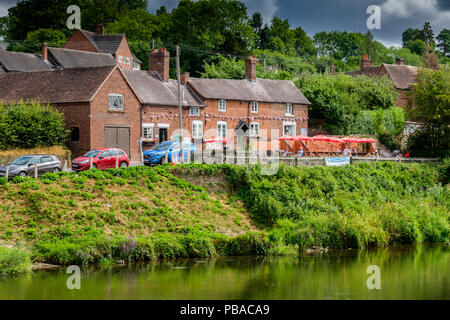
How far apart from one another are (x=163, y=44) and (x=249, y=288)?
69.6 metres

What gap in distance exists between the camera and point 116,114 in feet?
145

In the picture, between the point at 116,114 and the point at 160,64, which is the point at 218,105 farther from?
the point at 116,114

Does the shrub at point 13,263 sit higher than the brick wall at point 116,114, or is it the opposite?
the brick wall at point 116,114

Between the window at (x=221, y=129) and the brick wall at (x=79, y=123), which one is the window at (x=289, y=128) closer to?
the window at (x=221, y=129)

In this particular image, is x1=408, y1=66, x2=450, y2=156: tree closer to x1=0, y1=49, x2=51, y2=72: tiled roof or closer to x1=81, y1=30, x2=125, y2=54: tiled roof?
x1=0, y1=49, x2=51, y2=72: tiled roof

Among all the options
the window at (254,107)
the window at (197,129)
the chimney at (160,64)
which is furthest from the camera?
the window at (254,107)

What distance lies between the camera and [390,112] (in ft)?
203

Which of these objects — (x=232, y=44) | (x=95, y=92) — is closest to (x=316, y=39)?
(x=232, y=44)

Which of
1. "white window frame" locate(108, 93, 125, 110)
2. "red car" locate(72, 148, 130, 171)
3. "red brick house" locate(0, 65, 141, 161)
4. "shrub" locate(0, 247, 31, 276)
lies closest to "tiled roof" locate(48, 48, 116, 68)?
"red brick house" locate(0, 65, 141, 161)

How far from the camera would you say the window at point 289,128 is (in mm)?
58741

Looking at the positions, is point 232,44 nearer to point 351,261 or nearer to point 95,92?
point 95,92

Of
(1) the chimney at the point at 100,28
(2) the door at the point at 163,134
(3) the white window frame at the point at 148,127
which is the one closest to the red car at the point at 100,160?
(3) the white window frame at the point at 148,127

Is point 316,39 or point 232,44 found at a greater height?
point 316,39

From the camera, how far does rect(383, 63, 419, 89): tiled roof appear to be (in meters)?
74.5
